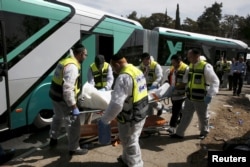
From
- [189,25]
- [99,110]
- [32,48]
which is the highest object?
[189,25]

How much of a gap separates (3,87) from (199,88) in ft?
12.1

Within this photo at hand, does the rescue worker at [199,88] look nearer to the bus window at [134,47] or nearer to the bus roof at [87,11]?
the bus roof at [87,11]

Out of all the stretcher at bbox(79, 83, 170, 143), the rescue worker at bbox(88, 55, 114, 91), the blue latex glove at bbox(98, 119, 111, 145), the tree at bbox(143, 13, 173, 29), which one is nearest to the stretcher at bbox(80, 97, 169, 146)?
the stretcher at bbox(79, 83, 170, 143)

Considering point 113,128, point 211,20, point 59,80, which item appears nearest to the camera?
point 59,80

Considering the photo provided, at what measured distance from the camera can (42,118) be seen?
5.76 meters

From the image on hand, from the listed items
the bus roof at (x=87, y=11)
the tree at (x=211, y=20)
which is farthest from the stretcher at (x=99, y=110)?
the tree at (x=211, y=20)

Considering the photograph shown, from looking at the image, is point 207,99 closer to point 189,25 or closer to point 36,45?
point 36,45

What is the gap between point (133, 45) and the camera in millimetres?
9844

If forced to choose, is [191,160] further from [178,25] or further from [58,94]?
[178,25]

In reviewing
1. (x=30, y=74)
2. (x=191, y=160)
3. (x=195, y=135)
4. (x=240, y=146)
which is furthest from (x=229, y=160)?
(x=30, y=74)

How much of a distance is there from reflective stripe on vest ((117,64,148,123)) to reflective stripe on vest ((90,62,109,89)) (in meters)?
2.46

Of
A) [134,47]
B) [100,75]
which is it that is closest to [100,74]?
[100,75]

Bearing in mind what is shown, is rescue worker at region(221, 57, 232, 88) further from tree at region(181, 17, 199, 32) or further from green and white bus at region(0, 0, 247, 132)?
tree at region(181, 17, 199, 32)

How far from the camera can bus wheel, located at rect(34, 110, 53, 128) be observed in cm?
564
